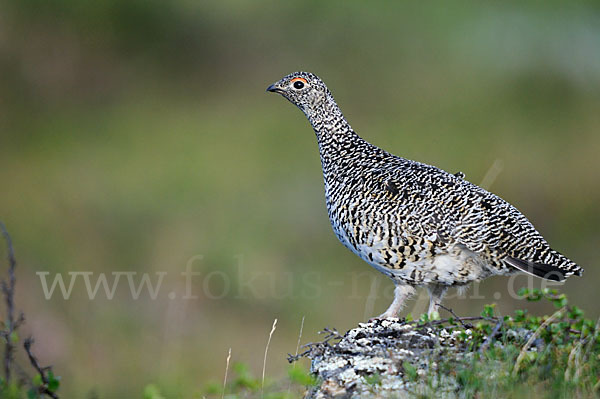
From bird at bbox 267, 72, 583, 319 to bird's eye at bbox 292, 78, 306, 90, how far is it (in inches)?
50.8

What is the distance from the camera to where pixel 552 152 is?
1502cm

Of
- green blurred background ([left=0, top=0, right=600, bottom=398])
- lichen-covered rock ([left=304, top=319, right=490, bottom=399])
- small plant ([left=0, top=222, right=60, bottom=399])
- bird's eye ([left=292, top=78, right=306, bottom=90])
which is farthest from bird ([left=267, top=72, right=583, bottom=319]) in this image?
green blurred background ([left=0, top=0, right=600, bottom=398])

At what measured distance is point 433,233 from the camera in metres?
5.60

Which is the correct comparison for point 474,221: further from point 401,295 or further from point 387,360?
point 387,360

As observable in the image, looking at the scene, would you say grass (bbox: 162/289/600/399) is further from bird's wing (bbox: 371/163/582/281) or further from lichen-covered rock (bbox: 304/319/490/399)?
bird's wing (bbox: 371/163/582/281)

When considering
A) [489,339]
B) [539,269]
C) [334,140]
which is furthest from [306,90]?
[489,339]

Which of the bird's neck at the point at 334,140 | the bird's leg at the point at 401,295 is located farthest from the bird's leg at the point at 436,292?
the bird's neck at the point at 334,140

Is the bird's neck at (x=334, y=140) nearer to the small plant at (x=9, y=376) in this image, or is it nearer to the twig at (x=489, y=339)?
the twig at (x=489, y=339)

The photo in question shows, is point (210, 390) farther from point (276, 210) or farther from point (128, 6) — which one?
point (128, 6)

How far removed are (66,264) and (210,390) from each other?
7.74m

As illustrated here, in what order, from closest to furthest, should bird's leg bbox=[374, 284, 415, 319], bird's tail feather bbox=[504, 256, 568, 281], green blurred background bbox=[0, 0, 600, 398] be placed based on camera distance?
1. bird's tail feather bbox=[504, 256, 568, 281]
2. bird's leg bbox=[374, 284, 415, 319]
3. green blurred background bbox=[0, 0, 600, 398]

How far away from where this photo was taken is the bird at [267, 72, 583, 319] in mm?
5586

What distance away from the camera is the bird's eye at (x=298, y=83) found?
7012mm

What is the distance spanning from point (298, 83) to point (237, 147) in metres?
7.58
